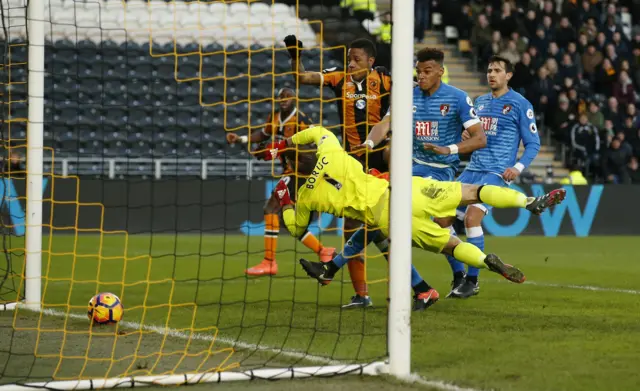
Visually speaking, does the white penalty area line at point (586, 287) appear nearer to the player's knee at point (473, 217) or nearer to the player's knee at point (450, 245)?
the player's knee at point (473, 217)

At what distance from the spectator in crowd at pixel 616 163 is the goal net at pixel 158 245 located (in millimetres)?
5136

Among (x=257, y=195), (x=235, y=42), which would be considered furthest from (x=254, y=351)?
(x=235, y=42)

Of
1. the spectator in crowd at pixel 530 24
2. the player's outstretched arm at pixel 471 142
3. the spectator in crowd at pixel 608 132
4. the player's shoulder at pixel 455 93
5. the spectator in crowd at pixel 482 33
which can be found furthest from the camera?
the spectator in crowd at pixel 530 24

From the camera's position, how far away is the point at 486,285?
389 inches

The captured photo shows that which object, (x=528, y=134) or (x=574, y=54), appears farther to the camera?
(x=574, y=54)

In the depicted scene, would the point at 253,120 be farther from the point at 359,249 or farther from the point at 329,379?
the point at 329,379

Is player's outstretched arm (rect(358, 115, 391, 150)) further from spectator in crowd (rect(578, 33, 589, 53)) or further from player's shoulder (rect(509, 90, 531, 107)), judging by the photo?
spectator in crowd (rect(578, 33, 589, 53))

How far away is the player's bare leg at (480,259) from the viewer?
705 centimetres

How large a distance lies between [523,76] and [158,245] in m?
8.70

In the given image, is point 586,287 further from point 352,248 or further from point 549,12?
point 549,12

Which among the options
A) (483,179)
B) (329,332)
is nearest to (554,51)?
(483,179)

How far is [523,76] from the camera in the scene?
68.4 feet

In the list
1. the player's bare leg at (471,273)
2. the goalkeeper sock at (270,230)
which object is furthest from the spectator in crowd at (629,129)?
the player's bare leg at (471,273)

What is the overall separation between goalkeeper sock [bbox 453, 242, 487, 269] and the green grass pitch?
0.39 meters
